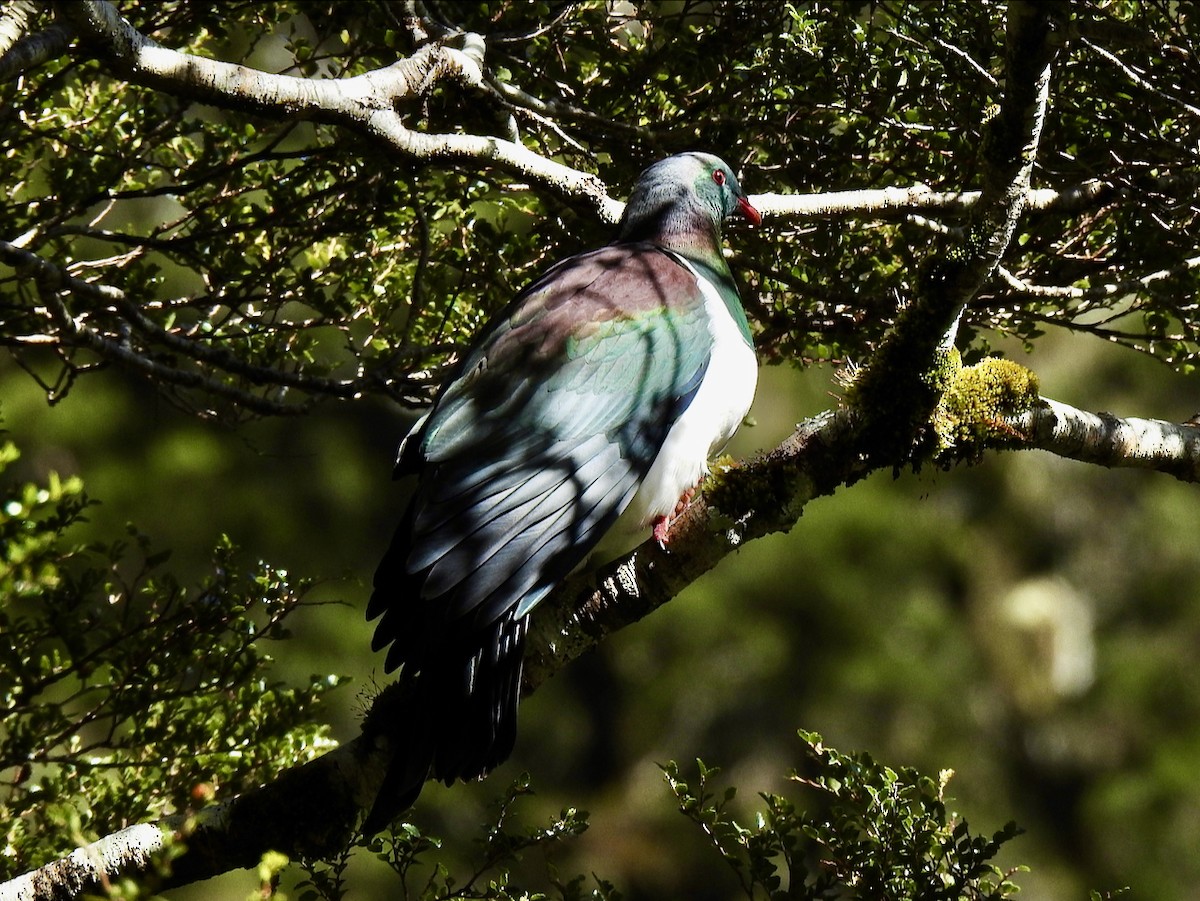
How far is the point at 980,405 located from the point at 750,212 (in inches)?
39.8

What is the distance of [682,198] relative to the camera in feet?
11.5

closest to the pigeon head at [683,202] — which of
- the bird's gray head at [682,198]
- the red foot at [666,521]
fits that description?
the bird's gray head at [682,198]

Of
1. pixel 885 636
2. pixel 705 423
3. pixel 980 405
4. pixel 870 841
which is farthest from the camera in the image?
pixel 885 636

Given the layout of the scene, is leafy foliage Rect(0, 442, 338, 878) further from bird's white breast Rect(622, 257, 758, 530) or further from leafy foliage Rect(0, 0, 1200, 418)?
bird's white breast Rect(622, 257, 758, 530)

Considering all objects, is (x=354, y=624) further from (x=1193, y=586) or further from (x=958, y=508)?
(x=1193, y=586)

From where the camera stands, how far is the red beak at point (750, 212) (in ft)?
10.6

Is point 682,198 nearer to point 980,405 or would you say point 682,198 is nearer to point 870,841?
point 980,405

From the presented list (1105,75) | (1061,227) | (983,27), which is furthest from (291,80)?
(1061,227)

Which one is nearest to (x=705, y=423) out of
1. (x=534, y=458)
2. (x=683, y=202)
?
(x=534, y=458)

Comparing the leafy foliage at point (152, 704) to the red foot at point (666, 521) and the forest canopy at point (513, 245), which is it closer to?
the forest canopy at point (513, 245)

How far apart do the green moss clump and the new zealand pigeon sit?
61cm

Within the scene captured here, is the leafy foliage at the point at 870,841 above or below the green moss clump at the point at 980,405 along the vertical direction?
below

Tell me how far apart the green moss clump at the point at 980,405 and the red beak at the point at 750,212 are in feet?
2.97

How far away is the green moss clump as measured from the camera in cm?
249
